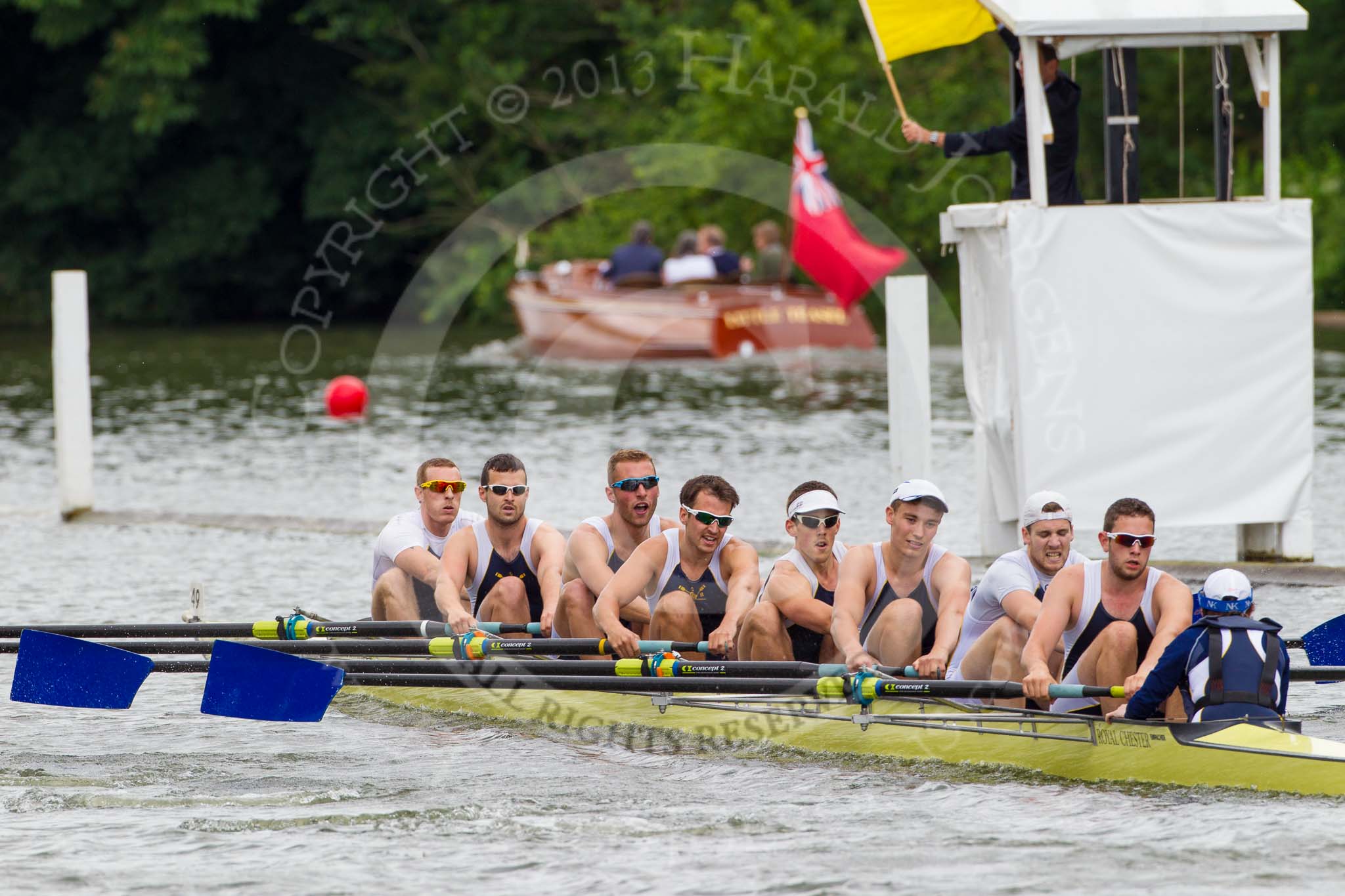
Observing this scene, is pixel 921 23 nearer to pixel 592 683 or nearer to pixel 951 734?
pixel 592 683

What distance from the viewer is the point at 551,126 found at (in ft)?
130

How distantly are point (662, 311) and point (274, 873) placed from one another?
70.5 ft

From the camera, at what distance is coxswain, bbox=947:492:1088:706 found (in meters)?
7.45

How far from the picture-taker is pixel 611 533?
873 centimetres

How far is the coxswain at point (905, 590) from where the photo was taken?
7676 mm

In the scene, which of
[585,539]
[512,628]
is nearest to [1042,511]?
[585,539]

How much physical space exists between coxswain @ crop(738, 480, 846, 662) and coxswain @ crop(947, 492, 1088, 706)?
1.95 ft

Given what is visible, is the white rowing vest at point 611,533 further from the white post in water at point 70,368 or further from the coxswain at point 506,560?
the white post in water at point 70,368

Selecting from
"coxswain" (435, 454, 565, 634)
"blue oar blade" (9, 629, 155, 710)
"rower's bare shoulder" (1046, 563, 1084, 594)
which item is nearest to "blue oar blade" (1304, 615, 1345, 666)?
"rower's bare shoulder" (1046, 563, 1084, 594)

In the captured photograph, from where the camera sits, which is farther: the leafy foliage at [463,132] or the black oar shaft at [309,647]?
the leafy foliage at [463,132]

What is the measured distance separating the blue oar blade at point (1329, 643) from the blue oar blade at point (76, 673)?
513cm

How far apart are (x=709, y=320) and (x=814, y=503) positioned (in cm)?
1941

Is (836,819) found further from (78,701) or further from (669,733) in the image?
(78,701)

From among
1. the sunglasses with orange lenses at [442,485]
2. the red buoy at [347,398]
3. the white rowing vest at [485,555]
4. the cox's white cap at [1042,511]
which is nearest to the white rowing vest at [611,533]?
the white rowing vest at [485,555]
